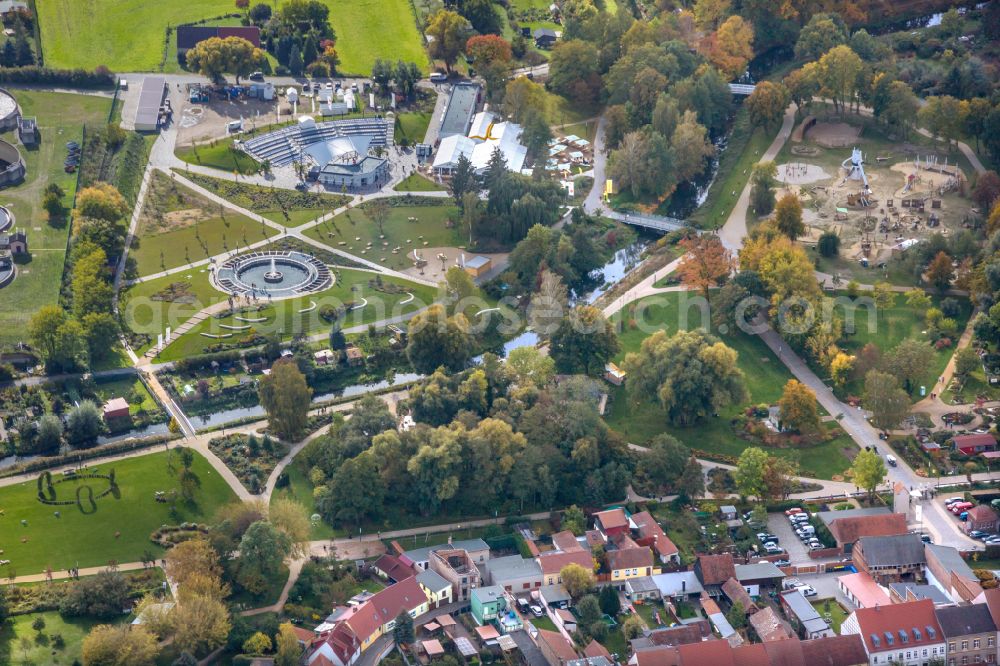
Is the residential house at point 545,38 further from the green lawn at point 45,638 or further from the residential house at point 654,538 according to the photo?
the green lawn at point 45,638

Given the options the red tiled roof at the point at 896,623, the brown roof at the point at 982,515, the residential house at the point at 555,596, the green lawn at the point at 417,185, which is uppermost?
the red tiled roof at the point at 896,623

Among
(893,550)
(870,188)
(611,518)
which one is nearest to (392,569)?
(611,518)

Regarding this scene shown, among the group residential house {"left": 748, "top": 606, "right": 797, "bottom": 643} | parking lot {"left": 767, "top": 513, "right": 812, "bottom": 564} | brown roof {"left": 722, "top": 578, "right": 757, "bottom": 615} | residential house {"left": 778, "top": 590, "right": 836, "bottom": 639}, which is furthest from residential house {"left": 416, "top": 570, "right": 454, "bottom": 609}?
parking lot {"left": 767, "top": 513, "right": 812, "bottom": 564}

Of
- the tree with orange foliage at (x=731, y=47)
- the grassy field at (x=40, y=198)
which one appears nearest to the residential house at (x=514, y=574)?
the grassy field at (x=40, y=198)

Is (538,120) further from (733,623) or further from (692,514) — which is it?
(733,623)

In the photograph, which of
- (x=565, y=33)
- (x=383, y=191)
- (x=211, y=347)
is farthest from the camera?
(x=565, y=33)

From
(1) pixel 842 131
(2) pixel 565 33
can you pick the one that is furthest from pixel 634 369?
(2) pixel 565 33
